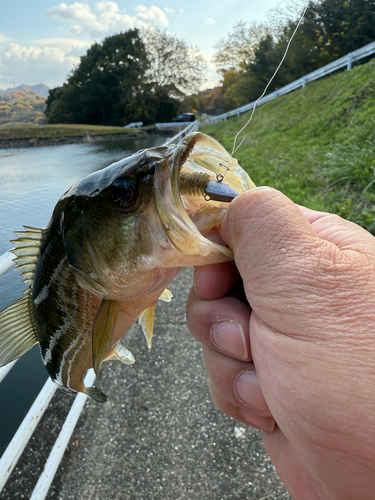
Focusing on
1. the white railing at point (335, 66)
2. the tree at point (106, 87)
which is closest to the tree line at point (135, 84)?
the tree at point (106, 87)

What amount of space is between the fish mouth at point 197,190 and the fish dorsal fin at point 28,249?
2.41 feet

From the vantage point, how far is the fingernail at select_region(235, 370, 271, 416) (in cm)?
157

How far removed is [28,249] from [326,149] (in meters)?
7.00

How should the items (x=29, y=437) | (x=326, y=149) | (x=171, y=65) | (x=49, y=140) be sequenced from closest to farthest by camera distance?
(x=29, y=437) → (x=326, y=149) → (x=49, y=140) → (x=171, y=65)

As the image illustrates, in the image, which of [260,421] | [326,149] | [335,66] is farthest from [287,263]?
[335,66]

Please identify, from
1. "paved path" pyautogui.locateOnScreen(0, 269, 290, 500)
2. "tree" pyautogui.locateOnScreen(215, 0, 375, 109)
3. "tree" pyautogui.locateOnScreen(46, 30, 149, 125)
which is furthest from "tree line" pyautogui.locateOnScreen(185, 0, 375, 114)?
"tree" pyautogui.locateOnScreen(46, 30, 149, 125)

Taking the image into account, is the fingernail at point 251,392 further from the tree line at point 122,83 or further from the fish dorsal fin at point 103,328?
the tree line at point 122,83

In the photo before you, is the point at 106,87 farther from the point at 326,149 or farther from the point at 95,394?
the point at 95,394

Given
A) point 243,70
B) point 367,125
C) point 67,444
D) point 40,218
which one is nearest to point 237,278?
point 67,444

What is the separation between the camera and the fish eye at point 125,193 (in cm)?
119

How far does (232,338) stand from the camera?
1590mm

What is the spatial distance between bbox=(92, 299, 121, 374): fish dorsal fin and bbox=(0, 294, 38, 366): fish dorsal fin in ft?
1.69

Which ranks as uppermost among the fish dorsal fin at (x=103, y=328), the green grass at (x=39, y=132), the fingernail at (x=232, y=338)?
the green grass at (x=39, y=132)

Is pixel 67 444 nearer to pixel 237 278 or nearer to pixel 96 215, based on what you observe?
pixel 237 278
